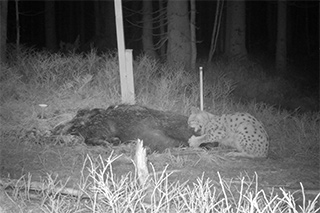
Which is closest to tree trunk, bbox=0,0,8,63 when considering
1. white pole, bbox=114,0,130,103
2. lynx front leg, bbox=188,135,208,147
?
white pole, bbox=114,0,130,103

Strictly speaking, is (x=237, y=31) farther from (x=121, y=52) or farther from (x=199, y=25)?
(x=199, y=25)

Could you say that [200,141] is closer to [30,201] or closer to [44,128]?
[44,128]

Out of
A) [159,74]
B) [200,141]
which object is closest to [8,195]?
[200,141]

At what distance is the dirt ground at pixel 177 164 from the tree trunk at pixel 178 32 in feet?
18.7

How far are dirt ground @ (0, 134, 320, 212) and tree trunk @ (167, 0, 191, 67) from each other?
5.71m

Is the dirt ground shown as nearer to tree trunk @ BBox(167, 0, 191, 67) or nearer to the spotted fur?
the spotted fur

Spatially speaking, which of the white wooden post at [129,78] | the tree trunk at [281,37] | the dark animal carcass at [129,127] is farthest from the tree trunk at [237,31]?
the dark animal carcass at [129,127]

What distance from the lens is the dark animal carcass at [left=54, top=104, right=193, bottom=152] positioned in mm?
7242

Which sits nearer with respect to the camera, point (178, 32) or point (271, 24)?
point (178, 32)

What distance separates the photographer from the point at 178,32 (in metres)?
12.6

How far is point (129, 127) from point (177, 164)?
1397 mm

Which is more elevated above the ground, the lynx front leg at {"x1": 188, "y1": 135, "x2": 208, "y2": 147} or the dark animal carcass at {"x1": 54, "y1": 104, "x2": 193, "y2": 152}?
the dark animal carcass at {"x1": 54, "y1": 104, "x2": 193, "y2": 152}

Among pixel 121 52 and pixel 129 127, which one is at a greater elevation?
pixel 121 52

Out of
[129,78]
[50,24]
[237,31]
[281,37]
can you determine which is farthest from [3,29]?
[50,24]
